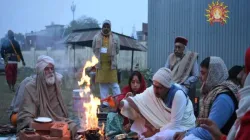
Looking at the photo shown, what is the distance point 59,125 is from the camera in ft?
17.2

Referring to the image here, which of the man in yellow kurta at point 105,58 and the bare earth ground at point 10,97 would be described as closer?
the bare earth ground at point 10,97

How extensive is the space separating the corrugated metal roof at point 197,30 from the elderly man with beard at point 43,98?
879cm

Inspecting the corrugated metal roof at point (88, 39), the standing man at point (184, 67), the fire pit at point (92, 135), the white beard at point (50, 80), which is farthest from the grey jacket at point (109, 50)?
the corrugated metal roof at point (88, 39)

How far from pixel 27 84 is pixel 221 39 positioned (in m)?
9.41

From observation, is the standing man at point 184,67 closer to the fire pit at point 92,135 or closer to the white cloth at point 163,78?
the white cloth at point 163,78

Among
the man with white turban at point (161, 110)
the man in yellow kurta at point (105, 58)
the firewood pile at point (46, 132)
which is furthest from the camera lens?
the man in yellow kurta at point (105, 58)

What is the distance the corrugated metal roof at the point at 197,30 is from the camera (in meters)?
13.2

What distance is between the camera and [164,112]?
5.38 metres

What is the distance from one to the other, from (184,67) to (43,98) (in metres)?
2.96

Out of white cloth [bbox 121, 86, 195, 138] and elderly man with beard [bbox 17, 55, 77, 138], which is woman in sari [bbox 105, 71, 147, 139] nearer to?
white cloth [bbox 121, 86, 195, 138]

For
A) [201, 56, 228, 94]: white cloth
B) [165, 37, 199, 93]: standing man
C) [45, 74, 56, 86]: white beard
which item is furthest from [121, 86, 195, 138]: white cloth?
[165, 37, 199, 93]: standing man

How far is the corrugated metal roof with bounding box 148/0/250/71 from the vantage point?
1316 centimetres

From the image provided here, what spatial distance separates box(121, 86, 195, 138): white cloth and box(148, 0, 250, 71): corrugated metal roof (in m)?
8.42

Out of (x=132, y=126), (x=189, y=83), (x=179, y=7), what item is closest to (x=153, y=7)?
(x=179, y=7)
